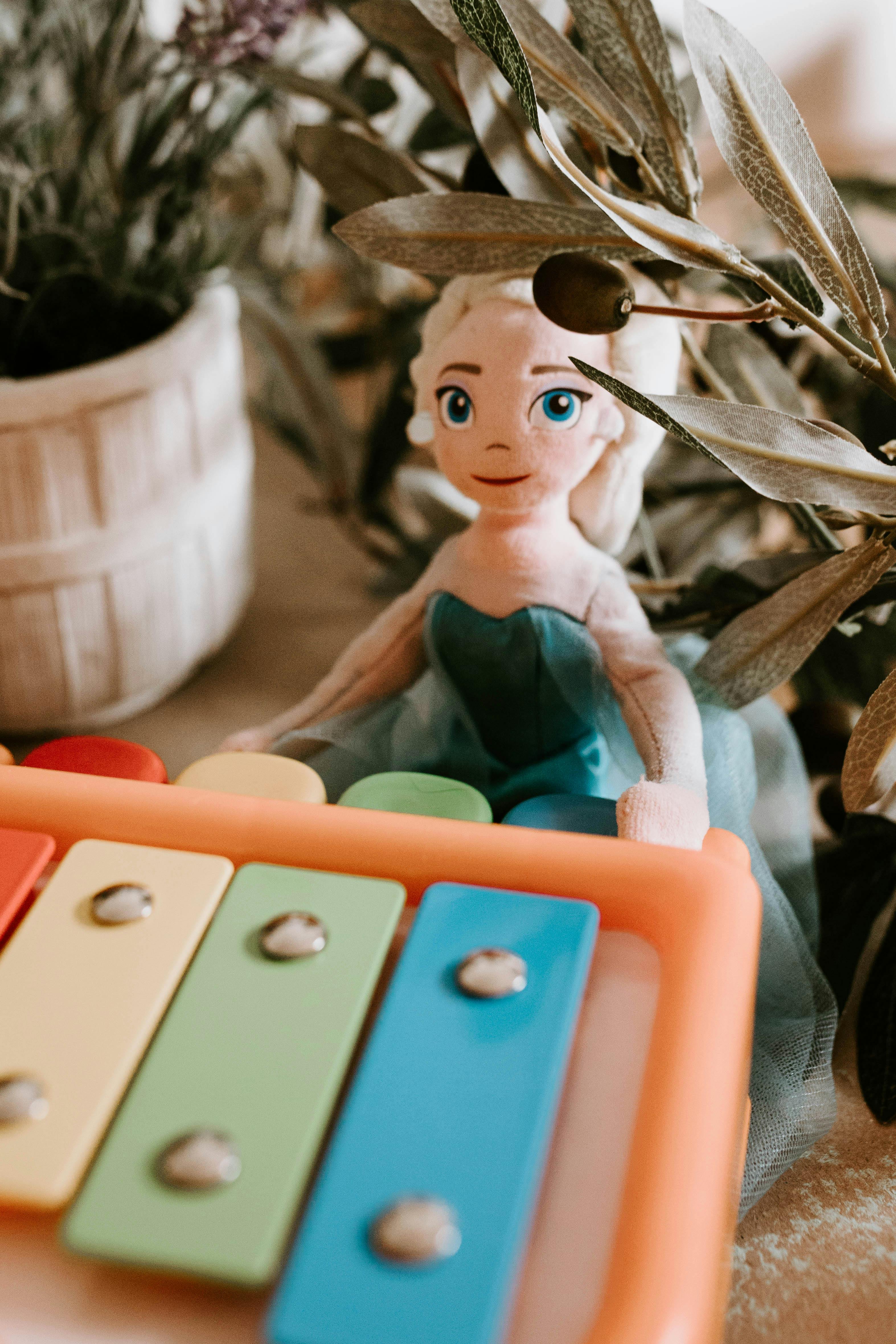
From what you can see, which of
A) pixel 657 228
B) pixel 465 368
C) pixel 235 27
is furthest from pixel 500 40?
pixel 235 27

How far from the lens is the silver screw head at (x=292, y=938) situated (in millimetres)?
517

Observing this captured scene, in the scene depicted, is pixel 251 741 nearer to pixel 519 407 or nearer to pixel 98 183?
pixel 519 407

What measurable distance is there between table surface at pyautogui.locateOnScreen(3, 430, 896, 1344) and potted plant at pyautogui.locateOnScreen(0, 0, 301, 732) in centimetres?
12

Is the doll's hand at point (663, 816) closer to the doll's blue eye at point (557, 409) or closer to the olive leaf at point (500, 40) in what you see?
the doll's blue eye at point (557, 409)

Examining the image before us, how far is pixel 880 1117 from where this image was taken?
0.70 m

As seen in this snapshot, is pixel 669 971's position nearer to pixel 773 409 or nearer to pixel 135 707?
pixel 773 409

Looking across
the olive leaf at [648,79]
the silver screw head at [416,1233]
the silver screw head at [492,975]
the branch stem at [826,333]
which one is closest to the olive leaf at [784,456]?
the branch stem at [826,333]

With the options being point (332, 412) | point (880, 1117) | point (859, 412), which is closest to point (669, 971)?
point (880, 1117)

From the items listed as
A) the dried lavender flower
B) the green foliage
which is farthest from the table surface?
the dried lavender flower

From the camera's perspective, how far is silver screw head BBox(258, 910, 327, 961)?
20.3 inches

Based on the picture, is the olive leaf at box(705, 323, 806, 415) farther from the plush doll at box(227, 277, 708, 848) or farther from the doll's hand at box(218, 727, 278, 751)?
the doll's hand at box(218, 727, 278, 751)

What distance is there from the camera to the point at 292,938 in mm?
→ 520

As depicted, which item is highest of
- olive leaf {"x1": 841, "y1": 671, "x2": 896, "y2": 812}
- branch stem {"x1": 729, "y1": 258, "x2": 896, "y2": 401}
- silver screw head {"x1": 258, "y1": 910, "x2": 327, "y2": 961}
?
branch stem {"x1": 729, "y1": 258, "x2": 896, "y2": 401}

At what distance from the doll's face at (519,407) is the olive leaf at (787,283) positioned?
101mm
